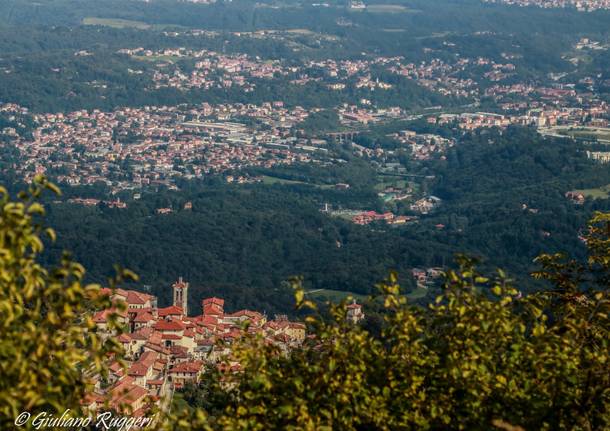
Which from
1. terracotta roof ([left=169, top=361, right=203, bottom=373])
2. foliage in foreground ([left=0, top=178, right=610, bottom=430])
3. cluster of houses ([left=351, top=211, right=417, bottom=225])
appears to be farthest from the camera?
cluster of houses ([left=351, top=211, right=417, bottom=225])

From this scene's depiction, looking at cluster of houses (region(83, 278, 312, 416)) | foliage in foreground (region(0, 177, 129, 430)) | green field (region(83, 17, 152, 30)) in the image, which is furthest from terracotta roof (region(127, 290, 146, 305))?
green field (region(83, 17, 152, 30))

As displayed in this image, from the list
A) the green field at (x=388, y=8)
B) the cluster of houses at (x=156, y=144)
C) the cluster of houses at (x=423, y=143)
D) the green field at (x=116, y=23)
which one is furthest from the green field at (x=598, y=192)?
the green field at (x=388, y=8)

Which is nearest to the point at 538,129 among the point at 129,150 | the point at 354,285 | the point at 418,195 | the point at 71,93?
the point at 418,195

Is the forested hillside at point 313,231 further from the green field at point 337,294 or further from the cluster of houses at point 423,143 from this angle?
the cluster of houses at point 423,143

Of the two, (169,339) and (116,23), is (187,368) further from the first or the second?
(116,23)

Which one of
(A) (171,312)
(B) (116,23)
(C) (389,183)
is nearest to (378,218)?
(C) (389,183)

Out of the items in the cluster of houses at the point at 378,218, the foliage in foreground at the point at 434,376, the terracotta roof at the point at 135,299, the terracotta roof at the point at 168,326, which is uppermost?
the foliage in foreground at the point at 434,376

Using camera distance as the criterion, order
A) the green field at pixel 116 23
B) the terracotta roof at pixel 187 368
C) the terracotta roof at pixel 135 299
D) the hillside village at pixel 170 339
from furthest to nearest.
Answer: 1. the green field at pixel 116 23
2. the terracotta roof at pixel 135 299
3. the terracotta roof at pixel 187 368
4. the hillside village at pixel 170 339

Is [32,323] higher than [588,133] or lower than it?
higher

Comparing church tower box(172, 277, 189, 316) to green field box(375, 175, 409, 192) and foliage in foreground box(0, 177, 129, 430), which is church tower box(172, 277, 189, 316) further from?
green field box(375, 175, 409, 192)
